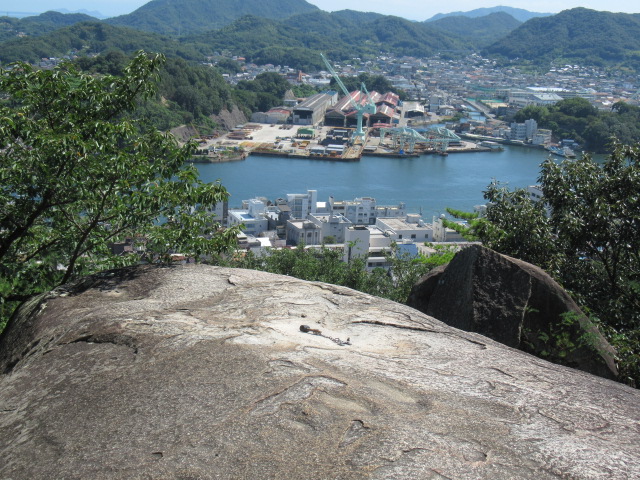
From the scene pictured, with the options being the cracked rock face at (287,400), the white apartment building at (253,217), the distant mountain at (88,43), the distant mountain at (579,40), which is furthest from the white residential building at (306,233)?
the distant mountain at (579,40)

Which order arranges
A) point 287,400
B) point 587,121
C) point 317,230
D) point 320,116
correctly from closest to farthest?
point 287,400
point 317,230
point 587,121
point 320,116

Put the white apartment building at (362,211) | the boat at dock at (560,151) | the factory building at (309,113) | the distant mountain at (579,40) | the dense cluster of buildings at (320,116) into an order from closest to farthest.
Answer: the white apartment building at (362,211), the boat at dock at (560,151), the dense cluster of buildings at (320,116), the factory building at (309,113), the distant mountain at (579,40)

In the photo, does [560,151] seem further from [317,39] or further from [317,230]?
[317,39]

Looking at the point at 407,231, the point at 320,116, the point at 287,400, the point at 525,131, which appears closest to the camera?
the point at 287,400

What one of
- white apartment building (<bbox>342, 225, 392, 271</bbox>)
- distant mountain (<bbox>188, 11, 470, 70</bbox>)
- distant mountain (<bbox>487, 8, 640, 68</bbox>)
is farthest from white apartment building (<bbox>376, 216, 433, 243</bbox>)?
distant mountain (<bbox>487, 8, 640, 68</bbox>)

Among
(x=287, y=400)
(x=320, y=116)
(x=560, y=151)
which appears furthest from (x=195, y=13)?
(x=287, y=400)

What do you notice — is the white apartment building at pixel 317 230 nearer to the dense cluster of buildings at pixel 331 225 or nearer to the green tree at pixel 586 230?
the dense cluster of buildings at pixel 331 225
